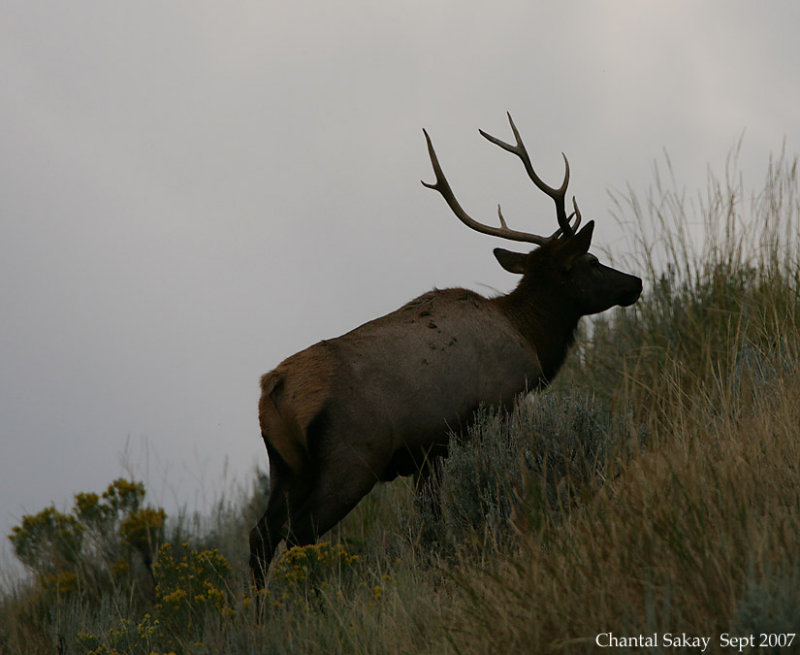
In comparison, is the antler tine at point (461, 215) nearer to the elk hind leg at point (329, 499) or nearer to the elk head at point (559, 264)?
the elk head at point (559, 264)

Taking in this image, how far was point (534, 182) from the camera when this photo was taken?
7.30 m

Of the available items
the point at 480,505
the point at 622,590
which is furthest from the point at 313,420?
the point at 622,590

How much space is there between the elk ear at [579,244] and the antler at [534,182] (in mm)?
229

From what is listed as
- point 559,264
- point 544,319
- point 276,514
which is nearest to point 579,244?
point 559,264

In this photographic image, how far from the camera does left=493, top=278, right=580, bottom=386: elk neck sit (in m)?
6.64

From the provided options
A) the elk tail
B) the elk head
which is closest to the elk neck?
the elk head

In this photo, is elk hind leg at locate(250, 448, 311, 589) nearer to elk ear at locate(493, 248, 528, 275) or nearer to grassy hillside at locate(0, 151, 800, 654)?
grassy hillside at locate(0, 151, 800, 654)

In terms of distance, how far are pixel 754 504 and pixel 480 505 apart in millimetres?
1980

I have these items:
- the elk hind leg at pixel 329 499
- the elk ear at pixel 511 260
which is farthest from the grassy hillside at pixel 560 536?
the elk ear at pixel 511 260

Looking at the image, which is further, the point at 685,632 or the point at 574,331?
the point at 574,331

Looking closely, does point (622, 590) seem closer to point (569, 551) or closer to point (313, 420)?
point (569, 551)

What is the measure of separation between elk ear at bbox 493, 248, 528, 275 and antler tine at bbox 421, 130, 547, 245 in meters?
0.12

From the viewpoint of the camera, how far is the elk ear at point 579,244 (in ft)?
22.4

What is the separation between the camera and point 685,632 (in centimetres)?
307
